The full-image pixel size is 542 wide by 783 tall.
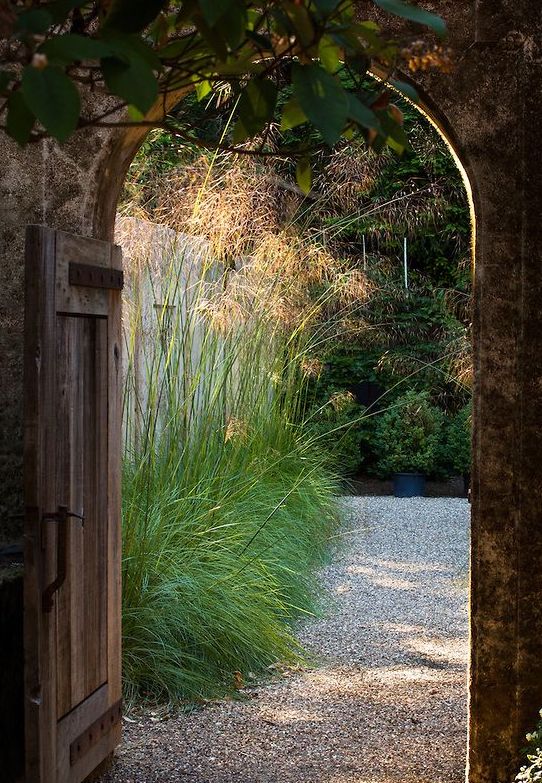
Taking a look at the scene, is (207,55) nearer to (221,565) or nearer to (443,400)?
(221,565)

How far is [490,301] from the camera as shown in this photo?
287 cm

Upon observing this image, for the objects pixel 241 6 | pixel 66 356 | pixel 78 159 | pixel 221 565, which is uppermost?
pixel 78 159

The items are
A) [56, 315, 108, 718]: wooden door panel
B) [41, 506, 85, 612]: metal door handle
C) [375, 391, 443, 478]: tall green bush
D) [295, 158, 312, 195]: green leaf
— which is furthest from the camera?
[375, 391, 443, 478]: tall green bush

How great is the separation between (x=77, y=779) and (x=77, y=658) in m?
0.31

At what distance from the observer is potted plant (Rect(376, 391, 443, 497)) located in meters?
9.58

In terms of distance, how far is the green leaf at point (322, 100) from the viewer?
927 mm

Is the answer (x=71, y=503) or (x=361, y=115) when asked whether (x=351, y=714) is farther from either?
(x=361, y=115)

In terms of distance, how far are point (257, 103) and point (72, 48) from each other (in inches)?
12.3

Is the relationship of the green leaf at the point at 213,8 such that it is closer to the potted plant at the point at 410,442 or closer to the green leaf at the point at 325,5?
the green leaf at the point at 325,5

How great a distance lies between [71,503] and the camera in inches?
104

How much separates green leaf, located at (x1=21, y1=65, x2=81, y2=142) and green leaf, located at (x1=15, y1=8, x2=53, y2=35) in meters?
0.03

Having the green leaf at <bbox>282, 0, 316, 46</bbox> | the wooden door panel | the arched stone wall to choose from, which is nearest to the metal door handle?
the wooden door panel

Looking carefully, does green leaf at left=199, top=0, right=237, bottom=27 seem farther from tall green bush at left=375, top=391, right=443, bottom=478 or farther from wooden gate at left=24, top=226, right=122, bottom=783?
tall green bush at left=375, top=391, right=443, bottom=478

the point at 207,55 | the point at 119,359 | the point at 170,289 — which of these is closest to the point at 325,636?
the point at 170,289
